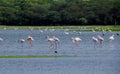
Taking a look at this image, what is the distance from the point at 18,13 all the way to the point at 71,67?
82.8m

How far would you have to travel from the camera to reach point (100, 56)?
28.4m

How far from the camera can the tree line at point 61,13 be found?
99375 mm

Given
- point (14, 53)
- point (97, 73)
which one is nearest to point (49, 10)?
point (14, 53)

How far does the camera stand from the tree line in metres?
99.4

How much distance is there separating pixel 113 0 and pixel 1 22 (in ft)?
73.5

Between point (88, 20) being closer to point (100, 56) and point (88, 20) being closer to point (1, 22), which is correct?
point (1, 22)

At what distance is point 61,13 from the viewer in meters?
104

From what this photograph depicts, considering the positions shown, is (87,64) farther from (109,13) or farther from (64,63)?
(109,13)

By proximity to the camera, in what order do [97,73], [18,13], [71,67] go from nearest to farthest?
[97,73], [71,67], [18,13]

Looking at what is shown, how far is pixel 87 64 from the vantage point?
2478 cm

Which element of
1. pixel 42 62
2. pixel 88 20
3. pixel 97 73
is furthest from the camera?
pixel 88 20

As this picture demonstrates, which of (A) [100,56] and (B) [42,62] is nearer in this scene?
(B) [42,62]

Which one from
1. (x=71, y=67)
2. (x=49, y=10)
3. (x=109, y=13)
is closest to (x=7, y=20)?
(x=49, y=10)

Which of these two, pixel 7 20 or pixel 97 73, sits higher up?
pixel 97 73
